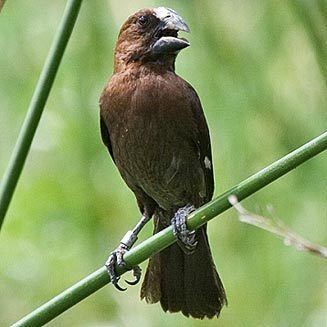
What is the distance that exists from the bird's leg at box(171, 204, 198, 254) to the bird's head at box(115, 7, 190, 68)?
430mm

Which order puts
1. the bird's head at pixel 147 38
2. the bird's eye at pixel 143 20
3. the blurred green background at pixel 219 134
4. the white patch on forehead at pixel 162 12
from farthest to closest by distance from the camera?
1. the bird's eye at pixel 143 20
2. the bird's head at pixel 147 38
3. the white patch on forehead at pixel 162 12
4. the blurred green background at pixel 219 134

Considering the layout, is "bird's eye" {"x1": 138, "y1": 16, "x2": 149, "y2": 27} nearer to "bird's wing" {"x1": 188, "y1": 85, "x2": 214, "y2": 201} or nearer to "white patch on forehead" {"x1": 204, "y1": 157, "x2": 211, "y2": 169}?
"bird's wing" {"x1": 188, "y1": 85, "x2": 214, "y2": 201}

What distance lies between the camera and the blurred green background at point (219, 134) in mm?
2170

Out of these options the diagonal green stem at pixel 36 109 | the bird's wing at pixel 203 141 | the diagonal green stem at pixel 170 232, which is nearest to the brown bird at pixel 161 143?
the bird's wing at pixel 203 141

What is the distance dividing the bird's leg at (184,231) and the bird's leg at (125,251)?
0.44 ft

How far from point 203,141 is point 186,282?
0.45 metres

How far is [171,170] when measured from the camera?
8.30ft

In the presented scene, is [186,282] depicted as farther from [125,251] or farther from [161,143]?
[161,143]

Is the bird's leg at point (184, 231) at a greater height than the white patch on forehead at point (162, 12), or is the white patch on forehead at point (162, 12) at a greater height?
the white patch on forehead at point (162, 12)

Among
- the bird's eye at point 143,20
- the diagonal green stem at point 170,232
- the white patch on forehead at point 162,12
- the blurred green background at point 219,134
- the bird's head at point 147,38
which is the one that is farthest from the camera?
the bird's eye at point 143,20

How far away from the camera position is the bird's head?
2391mm

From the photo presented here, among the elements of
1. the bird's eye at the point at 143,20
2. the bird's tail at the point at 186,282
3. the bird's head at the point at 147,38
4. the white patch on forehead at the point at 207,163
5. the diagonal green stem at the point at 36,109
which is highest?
the diagonal green stem at the point at 36,109

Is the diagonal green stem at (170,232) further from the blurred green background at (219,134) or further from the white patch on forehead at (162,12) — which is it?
the white patch on forehead at (162,12)

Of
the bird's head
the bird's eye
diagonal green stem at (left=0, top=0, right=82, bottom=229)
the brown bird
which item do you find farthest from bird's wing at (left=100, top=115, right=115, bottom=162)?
diagonal green stem at (left=0, top=0, right=82, bottom=229)
